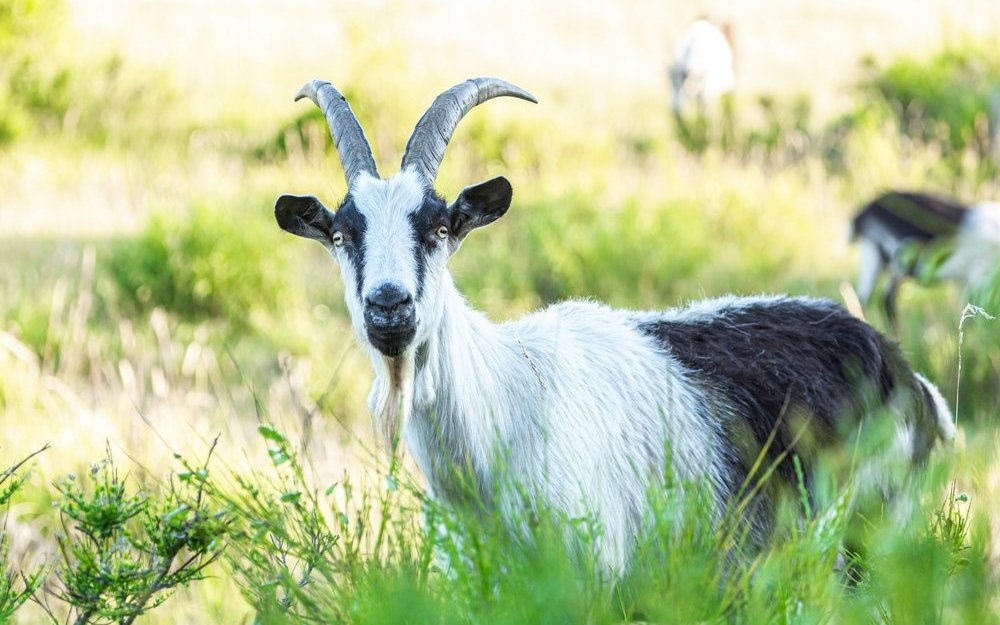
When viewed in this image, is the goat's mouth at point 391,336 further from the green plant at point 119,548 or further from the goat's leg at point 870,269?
the goat's leg at point 870,269

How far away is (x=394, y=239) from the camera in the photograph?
149 inches

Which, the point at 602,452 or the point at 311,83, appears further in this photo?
the point at 311,83

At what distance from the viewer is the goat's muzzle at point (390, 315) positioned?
3617 mm

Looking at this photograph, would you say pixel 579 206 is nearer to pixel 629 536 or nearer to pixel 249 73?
pixel 629 536

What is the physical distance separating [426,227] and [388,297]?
38 cm

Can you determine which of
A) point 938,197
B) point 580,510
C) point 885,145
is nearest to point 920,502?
point 580,510

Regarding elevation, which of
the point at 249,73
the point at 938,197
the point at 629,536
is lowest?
the point at 629,536

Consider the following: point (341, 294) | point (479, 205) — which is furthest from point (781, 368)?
point (341, 294)

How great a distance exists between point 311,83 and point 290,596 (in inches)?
96.5

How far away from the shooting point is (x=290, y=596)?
9.07ft

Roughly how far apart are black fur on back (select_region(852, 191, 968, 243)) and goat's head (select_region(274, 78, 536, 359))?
4.84 meters

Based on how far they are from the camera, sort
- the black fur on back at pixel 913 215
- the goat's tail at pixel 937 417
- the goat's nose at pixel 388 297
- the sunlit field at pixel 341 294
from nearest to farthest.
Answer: the sunlit field at pixel 341 294
the goat's nose at pixel 388 297
the goat's tail at pixel 937 417
the black fur on back at pixel 913 215

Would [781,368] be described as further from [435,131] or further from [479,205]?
[435,131]

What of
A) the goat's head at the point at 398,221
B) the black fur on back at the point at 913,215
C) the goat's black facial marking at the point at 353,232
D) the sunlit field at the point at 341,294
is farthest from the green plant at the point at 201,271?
the goat's black facial marking at the point at 353,232
